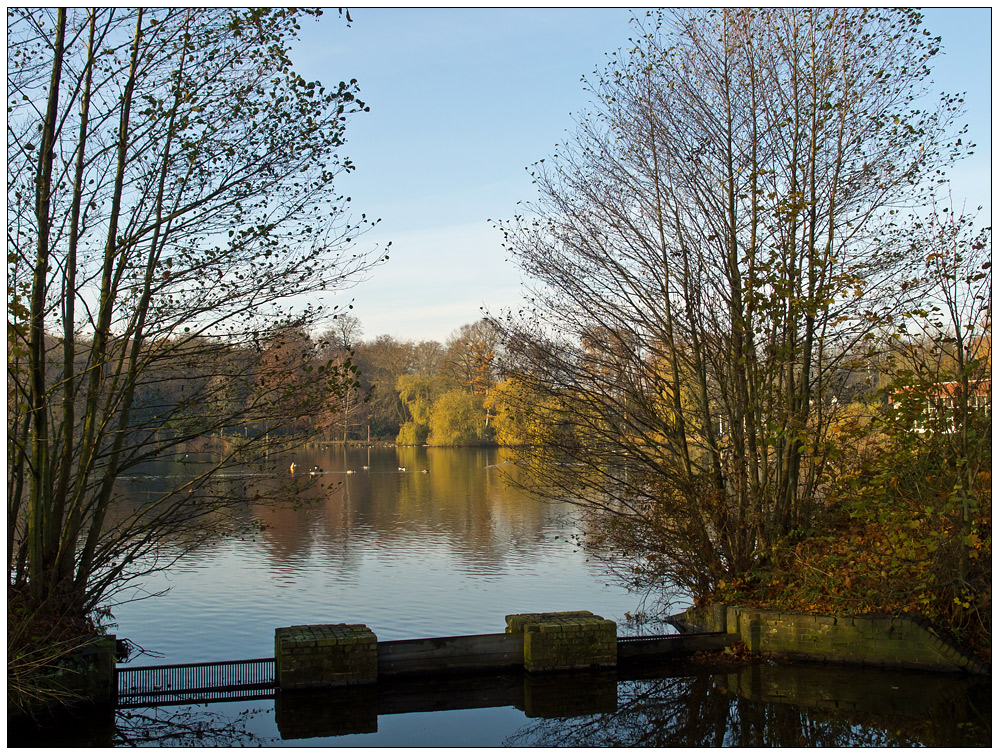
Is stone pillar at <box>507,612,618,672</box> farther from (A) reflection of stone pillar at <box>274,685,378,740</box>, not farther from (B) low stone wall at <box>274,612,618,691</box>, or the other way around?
(A) reflection of stone pillar at <box>274,685,378,740</box>

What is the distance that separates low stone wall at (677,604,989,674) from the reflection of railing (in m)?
5.32

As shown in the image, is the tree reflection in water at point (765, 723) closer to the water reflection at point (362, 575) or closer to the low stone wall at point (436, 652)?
the low stone wall at point (436, 652)

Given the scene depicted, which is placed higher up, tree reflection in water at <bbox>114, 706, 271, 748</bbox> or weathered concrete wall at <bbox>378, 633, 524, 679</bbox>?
weathered concrete wall at <bbox>378, 633, 524, 679</bbox>

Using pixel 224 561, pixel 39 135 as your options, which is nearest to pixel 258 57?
pixel 39 135

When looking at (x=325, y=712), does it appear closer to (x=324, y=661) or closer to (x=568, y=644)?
(x=324, y=661)

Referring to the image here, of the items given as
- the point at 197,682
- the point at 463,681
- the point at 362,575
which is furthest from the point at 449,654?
the point at 362,575

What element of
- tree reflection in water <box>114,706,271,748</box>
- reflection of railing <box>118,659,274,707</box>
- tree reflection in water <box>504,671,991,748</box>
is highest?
reflection of railing <box>118,659,274,707</box>

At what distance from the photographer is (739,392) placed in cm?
1144

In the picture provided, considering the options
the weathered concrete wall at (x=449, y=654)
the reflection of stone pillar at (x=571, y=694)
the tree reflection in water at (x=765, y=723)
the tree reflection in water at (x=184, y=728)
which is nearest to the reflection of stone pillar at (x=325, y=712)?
the tree reflection in water at (x=184, y=728)

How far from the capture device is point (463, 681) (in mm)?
9555

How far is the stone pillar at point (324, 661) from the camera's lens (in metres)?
8.98

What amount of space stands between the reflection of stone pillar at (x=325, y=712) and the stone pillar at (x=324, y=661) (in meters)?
0.10

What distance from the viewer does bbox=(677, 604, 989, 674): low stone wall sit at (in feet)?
30.9

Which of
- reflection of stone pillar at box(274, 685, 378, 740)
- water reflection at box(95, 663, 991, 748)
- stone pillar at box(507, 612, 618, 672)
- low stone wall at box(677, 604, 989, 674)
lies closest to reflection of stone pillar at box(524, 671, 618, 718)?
water reflection at box(95, 663, 991, 748)
